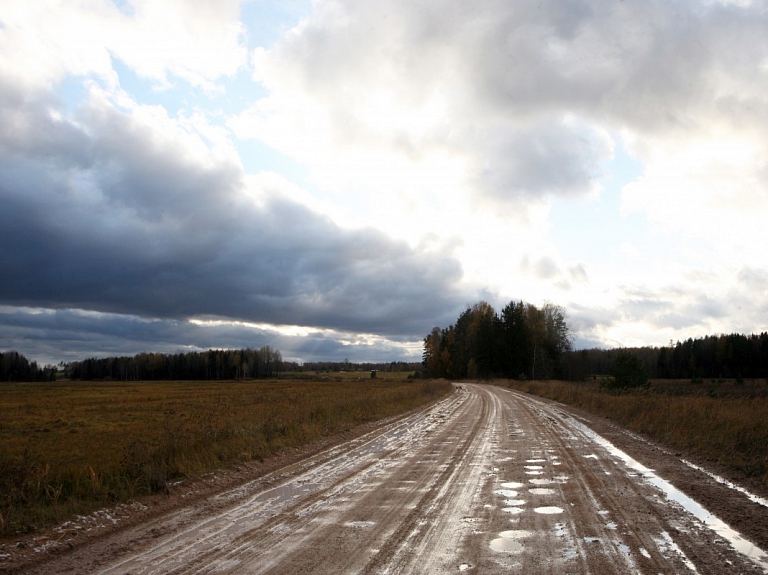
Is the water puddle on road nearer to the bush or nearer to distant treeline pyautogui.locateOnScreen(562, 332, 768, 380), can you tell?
the bush

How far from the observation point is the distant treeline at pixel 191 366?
522 ft

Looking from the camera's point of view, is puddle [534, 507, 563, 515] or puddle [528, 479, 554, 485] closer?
puddle [534, 507, 563, 515]

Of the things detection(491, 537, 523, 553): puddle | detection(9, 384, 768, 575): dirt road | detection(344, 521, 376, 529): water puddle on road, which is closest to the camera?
detection(9, 384, 768, 575): dirt road

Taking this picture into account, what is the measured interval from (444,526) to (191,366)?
165855 millimetres

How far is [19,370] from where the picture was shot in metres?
146

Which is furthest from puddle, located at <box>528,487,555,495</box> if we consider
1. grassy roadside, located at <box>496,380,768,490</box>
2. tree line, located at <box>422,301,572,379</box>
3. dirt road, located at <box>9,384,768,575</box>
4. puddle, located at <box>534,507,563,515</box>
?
tree line, located at <box>422,301,572,379</box>

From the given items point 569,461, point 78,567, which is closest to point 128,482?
point 78,567

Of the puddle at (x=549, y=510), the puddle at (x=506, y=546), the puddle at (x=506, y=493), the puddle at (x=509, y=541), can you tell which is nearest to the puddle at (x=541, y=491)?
the puddle at (x=506, y=493)

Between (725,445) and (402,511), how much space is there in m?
9.56

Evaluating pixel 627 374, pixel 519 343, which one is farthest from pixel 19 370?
pixel 627 374

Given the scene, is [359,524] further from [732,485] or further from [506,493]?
[732,485]

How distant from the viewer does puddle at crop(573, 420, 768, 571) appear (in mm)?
5498

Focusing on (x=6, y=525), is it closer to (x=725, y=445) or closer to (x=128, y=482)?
(x=128, y=482)

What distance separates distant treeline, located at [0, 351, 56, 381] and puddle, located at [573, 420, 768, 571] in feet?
548
